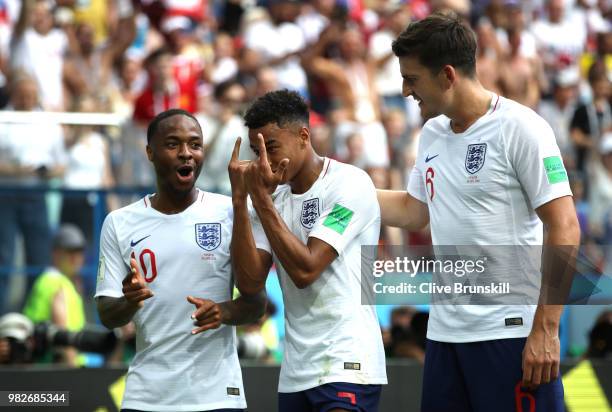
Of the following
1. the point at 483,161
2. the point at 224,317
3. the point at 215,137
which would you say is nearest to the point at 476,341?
the point at 483,161

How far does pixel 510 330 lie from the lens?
518cm

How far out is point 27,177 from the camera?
1088 centimetres

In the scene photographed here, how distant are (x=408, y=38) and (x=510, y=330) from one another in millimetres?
1472

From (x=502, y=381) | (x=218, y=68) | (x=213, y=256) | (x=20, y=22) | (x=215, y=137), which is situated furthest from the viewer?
(x=218, y=68)

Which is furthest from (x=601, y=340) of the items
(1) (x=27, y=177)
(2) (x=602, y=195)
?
(1) (x=27, y=177)

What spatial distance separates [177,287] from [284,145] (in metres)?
0.90

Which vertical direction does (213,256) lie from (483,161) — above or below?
below

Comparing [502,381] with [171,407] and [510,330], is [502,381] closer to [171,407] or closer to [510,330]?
[510,330]

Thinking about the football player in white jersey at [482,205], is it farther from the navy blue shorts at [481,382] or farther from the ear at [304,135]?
the ear at [304,135]

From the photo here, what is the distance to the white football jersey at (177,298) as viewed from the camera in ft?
17.9

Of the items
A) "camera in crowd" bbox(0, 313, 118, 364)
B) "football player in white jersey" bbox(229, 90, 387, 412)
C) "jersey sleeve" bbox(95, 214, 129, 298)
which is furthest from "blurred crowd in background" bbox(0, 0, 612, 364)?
"football player in white jersey" bbox(229, 90, 387, 412)

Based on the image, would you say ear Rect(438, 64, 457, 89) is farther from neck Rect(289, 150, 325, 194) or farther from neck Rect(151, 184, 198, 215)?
neck Rect(151, 184, 198, 215)

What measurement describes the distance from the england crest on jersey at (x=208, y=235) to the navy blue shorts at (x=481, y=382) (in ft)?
3.88

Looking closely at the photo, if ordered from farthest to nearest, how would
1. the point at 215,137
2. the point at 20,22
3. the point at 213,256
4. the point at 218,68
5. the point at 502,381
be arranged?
1. the point at 218,68
2. the point at 20,22
3. the point at 215,137
4. the point at 213,256
5. the point at 502,381
